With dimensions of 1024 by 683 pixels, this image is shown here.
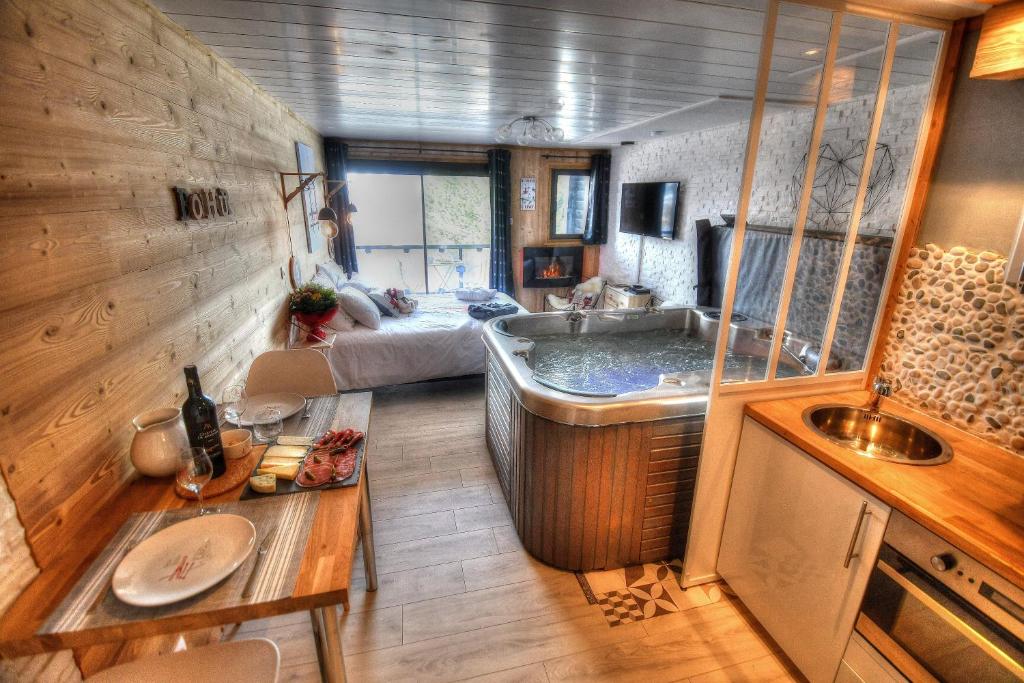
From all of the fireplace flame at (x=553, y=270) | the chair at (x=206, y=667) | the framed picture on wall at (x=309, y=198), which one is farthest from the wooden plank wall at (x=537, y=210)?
the chair at (x=206, y=667)

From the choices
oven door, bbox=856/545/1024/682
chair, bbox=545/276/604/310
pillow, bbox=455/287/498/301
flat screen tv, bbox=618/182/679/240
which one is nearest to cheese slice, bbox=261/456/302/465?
→ oven door, bbox=856/545/1024/682

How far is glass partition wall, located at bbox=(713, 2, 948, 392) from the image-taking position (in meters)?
1.57

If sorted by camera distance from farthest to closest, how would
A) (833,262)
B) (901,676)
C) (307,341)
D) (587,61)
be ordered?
(307,341)
(833,262)
(587,61)
(901,676)

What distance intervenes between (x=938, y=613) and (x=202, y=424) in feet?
6.75

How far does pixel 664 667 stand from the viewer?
5.62ft

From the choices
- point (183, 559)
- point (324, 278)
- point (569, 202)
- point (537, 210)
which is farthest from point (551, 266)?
point (183, 559)

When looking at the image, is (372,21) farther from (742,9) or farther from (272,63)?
(742,9)

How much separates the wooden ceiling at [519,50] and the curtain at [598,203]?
2770 mm

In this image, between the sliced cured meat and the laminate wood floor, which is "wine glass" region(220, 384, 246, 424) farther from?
the laminate wood floor

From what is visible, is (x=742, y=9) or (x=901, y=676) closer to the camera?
(x=901, y=676)

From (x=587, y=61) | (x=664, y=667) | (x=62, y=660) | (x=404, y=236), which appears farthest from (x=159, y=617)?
(x=404, y=236)

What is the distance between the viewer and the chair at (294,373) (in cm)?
216

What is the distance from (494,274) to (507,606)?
4765 millimetres

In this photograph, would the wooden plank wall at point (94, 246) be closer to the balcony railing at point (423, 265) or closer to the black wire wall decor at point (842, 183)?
the black wire wall decor at point (842, 183)
